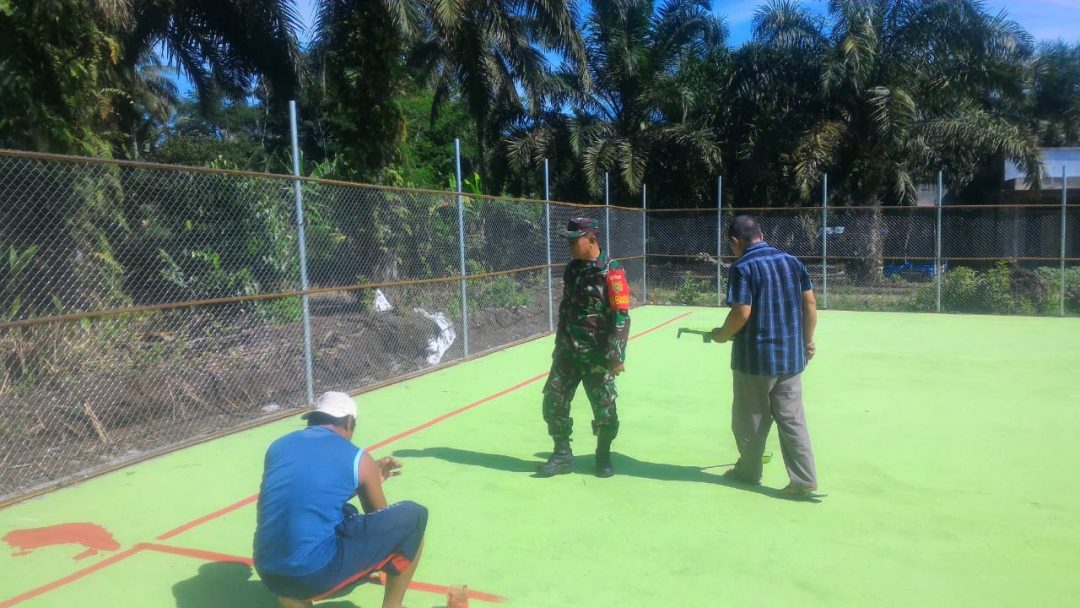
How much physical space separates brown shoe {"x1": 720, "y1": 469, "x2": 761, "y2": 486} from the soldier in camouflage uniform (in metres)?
0.81

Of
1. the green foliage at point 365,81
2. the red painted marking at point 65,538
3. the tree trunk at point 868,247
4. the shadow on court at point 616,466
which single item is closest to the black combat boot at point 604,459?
the shadow on court at point 616,466

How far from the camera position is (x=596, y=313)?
18.5ft

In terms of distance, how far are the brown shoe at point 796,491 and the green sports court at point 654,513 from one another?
0.07m

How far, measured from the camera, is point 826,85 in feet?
65.2

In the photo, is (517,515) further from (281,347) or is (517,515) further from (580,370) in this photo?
(281,347)

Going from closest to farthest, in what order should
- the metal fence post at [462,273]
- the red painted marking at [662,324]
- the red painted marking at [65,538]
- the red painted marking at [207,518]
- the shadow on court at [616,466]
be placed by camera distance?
the red painted marking at [65,538], the red painted marking at [207,518], the shadow on court at [616,466], the metal fence post at [462,273], the red painted marking at [662,324]

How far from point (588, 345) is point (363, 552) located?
2601 millimetres

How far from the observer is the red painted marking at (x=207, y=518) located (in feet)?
16.0

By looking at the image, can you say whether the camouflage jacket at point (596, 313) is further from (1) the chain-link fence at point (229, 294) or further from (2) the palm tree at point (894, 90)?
(2) the palm tree at point (894, 90)

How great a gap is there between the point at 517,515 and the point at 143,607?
2.10 meters

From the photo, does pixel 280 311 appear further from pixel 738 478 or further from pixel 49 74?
pixel 738 478

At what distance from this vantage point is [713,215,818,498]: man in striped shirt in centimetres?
519

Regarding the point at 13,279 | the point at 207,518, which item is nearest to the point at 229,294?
the point at 13,279

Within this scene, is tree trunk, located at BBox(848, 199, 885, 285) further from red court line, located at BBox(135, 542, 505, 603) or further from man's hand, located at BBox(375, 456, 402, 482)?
man's hand, located at BBox(375, 456, 402, 482)
